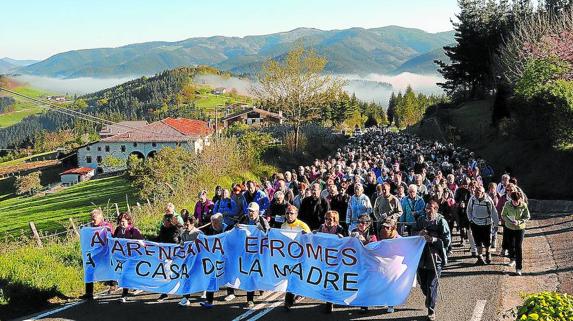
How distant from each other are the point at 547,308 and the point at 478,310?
4755mm

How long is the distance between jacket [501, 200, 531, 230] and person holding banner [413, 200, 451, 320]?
2.46 metres

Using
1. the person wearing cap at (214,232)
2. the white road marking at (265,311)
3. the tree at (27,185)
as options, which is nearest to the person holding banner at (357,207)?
the white road marking at (265,311)

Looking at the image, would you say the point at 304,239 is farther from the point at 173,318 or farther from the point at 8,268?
the point at 8,268

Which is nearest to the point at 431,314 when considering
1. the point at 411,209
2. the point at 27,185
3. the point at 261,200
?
the point at 411,209

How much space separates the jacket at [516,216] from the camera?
11250mm

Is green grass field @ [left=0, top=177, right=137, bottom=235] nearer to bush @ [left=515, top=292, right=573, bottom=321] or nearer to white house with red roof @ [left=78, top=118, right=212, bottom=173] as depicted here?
bush @ [left=515, top=292, right=573, bottom=321]

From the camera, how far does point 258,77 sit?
140 ft

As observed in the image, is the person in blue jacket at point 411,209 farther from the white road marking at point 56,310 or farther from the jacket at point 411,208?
the white road marking at point 56,310

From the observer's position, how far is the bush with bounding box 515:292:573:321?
468 centimetres

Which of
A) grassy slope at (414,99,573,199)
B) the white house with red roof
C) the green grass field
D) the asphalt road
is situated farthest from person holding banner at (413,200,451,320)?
the white house with red roof

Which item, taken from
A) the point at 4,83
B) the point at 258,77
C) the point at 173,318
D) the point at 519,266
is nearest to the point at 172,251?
the point at 173,318

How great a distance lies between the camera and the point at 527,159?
2688 centimetres

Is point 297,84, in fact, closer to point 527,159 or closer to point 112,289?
point 527,159

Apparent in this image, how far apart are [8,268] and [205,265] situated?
4.39 meters
